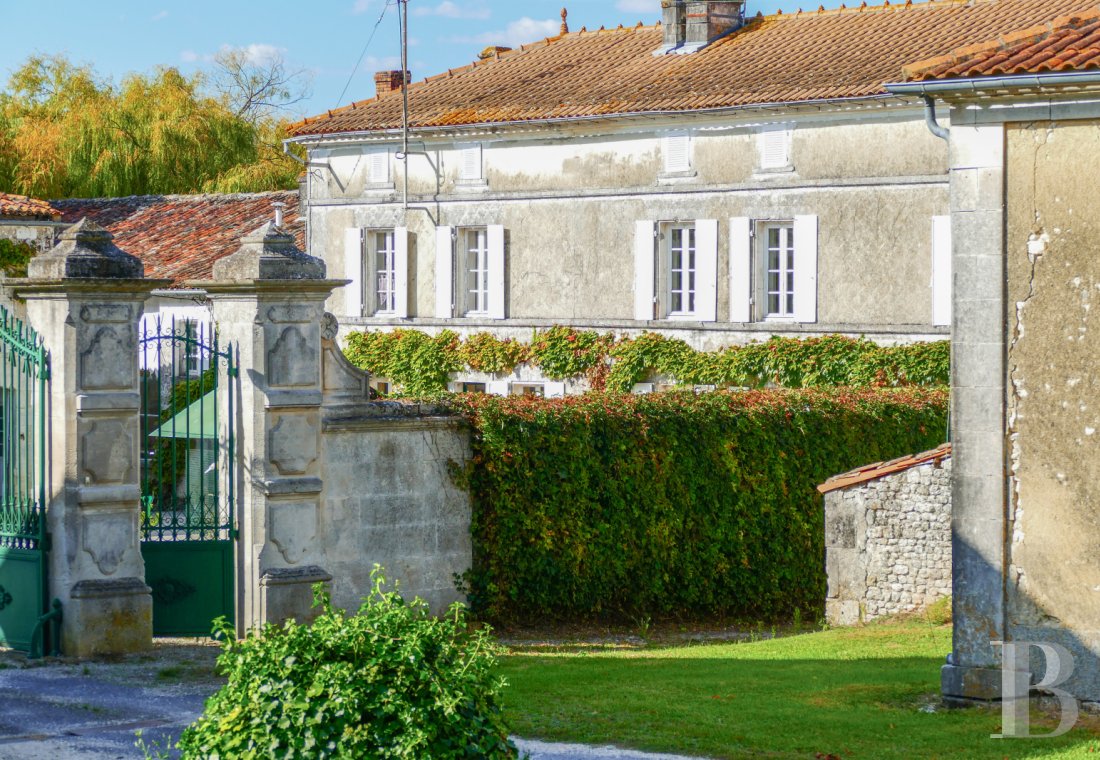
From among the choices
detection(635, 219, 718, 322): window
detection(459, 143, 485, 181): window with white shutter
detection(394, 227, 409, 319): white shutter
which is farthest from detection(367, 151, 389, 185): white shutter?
detection(635, 219, 718, 322): window

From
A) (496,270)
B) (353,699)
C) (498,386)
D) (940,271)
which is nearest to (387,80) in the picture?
(496,270)

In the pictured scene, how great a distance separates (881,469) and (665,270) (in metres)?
13.0

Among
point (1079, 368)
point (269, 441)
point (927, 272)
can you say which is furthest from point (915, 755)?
point (927, 272)

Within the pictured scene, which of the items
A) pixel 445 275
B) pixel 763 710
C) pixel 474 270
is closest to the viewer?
pixel 763 710

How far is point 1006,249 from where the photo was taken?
9773 millimetres

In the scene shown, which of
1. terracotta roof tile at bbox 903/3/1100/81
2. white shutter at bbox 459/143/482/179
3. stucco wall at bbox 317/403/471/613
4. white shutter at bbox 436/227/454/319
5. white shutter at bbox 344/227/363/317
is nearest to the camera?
terracotta roof tile at bbox 903/3/1100/81

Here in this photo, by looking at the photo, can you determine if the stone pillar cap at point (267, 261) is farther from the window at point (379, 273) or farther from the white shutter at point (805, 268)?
the window at point (379, 273)

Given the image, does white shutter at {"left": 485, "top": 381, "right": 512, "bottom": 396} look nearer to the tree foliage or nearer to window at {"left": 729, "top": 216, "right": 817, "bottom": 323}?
window at {"left": 729, "top": 216, "right": 817, "bottom": 323}

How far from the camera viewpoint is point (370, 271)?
1215 inches

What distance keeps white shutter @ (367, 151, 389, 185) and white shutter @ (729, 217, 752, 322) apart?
739cm

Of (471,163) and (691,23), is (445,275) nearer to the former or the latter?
(471,163)

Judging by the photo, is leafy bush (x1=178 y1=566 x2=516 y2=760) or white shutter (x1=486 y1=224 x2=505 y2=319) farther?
white shutter (x1=486 y1=224 x2=505 y2=319)

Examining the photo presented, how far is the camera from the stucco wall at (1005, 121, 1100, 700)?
950cm

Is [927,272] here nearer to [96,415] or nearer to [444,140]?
[444,140]
